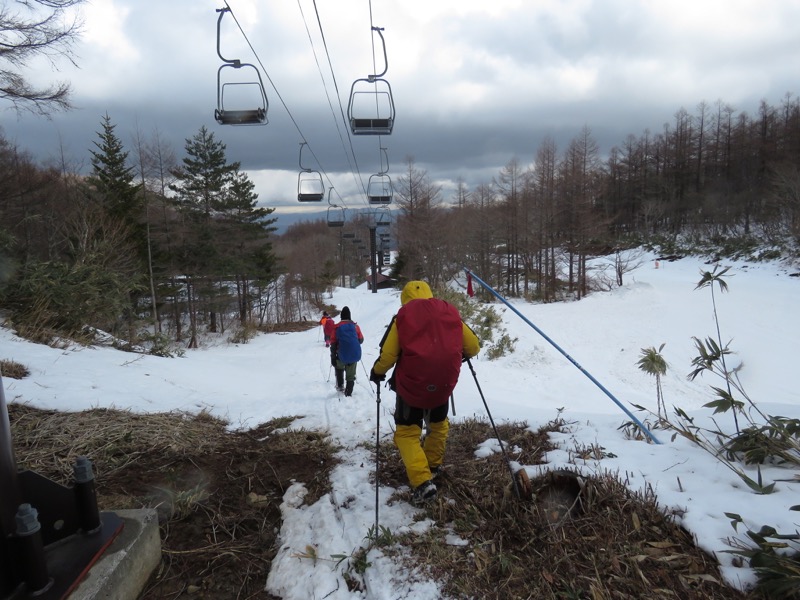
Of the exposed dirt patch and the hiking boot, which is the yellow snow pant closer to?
the hiking boot

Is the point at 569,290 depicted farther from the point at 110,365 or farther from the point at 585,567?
the point at 585,567

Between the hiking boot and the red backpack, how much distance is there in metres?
0.60

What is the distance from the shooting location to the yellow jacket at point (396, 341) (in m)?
3.47

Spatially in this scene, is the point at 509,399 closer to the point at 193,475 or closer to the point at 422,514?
the point at 422,514

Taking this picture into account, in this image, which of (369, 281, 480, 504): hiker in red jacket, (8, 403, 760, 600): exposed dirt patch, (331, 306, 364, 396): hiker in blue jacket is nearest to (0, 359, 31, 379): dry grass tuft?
(8, 403, 760, 600): exposed dirt patch

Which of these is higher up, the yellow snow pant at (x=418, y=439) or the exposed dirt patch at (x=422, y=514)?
the yellow snow pant at (x=418, y=439)

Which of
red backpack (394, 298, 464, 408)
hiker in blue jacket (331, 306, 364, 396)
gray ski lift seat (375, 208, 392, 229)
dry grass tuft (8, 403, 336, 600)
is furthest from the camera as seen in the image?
gray ski lift seat (375, 208, 392, 229)

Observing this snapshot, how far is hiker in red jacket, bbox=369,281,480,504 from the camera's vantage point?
131 inches

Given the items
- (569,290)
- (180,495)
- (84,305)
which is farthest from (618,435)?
(569,290)

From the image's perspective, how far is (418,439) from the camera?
3557 millimetres

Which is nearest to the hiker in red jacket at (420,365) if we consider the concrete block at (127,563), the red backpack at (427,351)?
the red backpack at (427,351)

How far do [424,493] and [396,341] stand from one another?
3.83 feet

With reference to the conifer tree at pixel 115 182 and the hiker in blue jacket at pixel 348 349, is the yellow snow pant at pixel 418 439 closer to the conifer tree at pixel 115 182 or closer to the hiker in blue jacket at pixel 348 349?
the hiker in blue jacket at pixel 348 349

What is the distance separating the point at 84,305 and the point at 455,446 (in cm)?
1216
